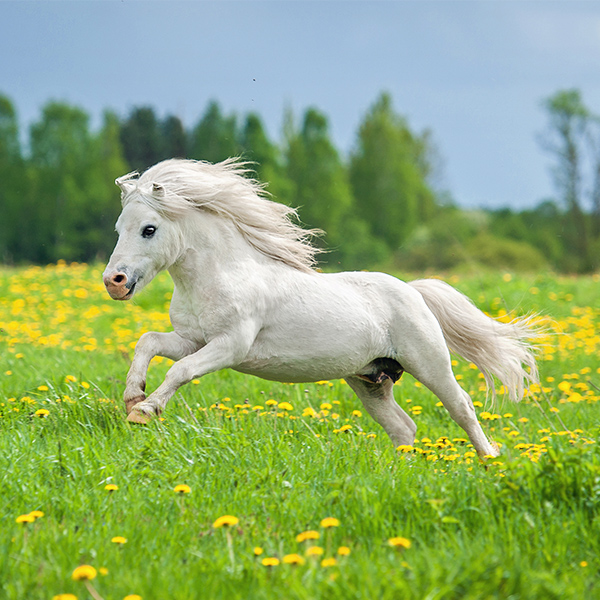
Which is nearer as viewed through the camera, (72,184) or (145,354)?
(145,354)

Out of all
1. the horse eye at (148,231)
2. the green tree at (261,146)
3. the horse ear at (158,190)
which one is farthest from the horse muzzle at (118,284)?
the green tree at (261,146)

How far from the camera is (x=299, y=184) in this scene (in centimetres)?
3869

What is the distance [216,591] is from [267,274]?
2.11 meters

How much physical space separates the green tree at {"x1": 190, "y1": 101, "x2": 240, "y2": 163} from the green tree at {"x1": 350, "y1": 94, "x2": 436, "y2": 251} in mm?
10125

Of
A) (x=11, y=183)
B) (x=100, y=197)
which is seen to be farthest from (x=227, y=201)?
(x=11, y=183)

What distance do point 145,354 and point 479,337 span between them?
2.55 metres

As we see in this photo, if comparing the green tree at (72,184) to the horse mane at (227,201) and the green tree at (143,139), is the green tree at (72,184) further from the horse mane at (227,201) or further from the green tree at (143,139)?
the horse mane at (227,201)

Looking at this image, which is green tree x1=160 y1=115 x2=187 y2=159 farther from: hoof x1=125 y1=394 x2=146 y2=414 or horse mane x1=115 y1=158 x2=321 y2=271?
hoof x1=125 y1=394 x2=146 y2=414

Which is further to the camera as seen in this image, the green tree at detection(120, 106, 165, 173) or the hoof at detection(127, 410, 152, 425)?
the green tree at detection(120, 106, 165, 173)

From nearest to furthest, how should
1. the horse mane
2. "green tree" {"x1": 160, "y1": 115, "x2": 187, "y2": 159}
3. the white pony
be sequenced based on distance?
the white pony < the horse mane < "green tree" {"x1": 160, "y1": 115, "x2": 187, "y2": 159}

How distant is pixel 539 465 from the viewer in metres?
3.33

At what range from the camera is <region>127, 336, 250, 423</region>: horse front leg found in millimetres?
3674

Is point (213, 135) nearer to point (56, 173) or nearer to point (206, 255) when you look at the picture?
point (56, 173)

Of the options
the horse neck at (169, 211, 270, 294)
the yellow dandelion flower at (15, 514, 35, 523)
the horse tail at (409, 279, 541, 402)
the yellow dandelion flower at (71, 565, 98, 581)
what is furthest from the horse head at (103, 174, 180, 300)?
the horse tail at (409, 279, 541, 402)
